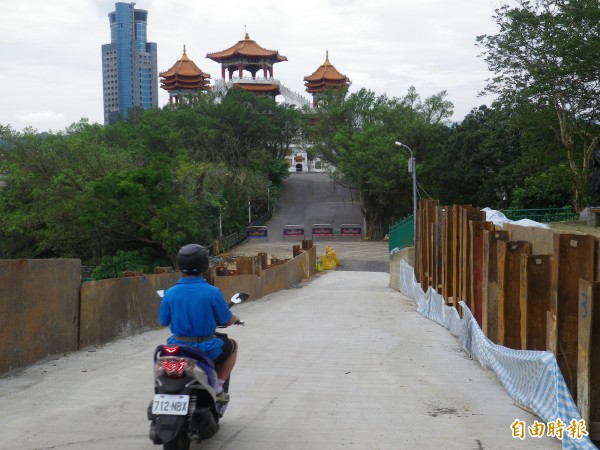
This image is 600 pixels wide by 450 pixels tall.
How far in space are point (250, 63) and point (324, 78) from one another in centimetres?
948

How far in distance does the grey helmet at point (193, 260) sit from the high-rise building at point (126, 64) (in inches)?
6719

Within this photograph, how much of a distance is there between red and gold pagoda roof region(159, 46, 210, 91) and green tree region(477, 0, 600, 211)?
66703 mm

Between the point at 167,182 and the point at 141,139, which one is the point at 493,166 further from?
the point at 141,139

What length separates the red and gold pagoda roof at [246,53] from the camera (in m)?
78.5

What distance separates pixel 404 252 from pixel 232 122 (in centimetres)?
3924

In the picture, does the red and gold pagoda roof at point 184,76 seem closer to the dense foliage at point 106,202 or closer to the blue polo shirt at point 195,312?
the dense foliage at point 106,202

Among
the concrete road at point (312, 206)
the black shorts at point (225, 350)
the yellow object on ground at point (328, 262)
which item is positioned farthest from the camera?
the concrete road at point (312, 206)

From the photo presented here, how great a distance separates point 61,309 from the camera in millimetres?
7934

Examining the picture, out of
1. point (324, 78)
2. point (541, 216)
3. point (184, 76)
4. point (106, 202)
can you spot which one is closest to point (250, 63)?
point (324, 78)

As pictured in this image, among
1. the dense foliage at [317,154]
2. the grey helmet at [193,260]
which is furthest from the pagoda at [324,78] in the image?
the grey helmet at [193,260]

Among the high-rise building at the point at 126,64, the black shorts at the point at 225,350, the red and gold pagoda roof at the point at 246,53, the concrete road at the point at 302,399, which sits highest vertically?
the high-rise building at the point at 126,64

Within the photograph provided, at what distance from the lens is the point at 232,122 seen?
2377 inches

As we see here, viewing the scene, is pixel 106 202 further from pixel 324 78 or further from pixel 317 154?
pixel 324 78

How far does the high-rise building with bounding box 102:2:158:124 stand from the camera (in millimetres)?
171250
